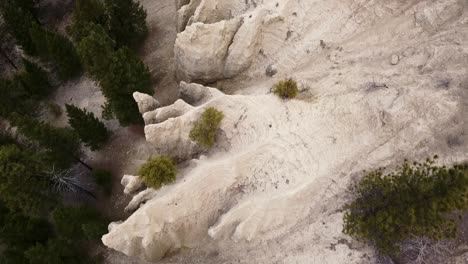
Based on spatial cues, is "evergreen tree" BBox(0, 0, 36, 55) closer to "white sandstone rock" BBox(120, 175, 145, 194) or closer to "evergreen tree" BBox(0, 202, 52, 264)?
"evergreen tree" BBox(0, 202, 52, 264)

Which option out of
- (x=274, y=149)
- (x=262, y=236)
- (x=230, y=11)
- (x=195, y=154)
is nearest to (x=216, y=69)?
(x=230, y=11)

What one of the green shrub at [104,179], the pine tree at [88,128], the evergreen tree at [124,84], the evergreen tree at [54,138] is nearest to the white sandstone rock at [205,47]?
the evergreen tree at [124,84]

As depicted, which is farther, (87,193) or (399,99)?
(87,193)

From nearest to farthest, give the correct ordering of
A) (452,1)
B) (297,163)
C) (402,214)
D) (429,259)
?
(402,214), (429,259), (297,163), (452,1)

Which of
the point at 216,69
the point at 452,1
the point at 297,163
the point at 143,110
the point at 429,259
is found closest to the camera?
the point at 429,259

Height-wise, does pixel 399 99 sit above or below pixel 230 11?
below

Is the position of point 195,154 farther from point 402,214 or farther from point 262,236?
point 402,214

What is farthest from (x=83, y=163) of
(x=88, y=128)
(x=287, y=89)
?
(x=287, y=89)
